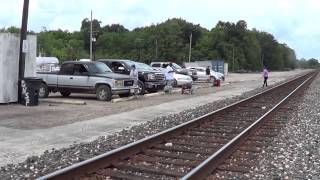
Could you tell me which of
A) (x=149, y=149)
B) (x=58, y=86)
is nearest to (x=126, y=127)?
(x=149, y=149)

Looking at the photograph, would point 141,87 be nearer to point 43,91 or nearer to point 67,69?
point 67,69

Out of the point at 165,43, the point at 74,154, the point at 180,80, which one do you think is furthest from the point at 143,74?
the point at 165,43

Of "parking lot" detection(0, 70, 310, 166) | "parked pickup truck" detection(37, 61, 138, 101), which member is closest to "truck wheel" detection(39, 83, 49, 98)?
"parked pickup truck" detection(37, 61, 138, 101)

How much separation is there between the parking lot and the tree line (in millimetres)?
89565

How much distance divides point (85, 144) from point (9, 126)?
11.6ft

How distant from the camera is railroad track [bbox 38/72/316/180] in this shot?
8047 mm

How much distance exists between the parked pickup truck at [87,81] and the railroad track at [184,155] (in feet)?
26.8

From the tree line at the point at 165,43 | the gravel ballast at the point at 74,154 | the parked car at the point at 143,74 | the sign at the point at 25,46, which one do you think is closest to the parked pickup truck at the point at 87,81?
the parked car at the point at 143,74

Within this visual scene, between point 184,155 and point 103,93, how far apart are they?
1306 cm

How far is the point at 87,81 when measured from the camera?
75.0 ft

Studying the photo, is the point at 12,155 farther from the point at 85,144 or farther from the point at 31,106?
the point at 31,106

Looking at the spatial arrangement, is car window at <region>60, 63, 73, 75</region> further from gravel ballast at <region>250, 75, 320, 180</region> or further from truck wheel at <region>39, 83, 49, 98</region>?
gravel ballast at <region>250, 75, 320, 180</region>

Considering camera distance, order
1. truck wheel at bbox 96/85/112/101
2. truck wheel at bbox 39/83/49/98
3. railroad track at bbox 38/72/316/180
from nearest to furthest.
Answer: railroad track at bbox 38/72/316/180, truck wheel at bbox 96/85/112/101, truck wheel at bbox 39/83/49/98

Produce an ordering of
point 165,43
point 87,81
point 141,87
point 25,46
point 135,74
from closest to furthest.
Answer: point 25,46 → point 87,81 → point 135,74 → point 141,87 → point 165,43
